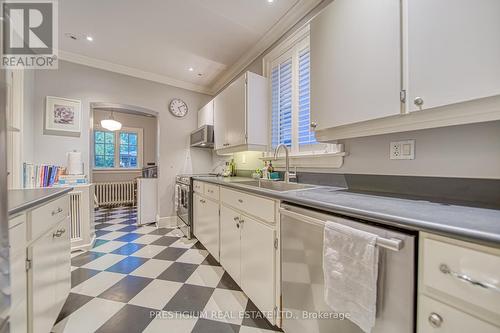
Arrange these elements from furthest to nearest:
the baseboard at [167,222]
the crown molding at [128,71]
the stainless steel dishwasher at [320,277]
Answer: the baseboard at [167,222] → the crown molding at [128,71] → the stainless steel dishwasher at [320,277]

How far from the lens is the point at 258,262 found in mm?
1368

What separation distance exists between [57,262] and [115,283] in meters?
0.67

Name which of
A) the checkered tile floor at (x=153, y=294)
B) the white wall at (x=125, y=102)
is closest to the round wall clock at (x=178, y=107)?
the white wall at (x=125, y=102)

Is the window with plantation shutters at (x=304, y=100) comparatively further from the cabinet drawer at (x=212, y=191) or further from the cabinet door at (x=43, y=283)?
the cabinet door at (x=43, y=283)

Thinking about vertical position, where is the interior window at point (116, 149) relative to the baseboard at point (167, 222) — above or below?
above

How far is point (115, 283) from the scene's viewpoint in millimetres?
1773

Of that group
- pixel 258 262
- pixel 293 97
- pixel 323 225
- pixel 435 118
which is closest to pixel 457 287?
pixel 323 225

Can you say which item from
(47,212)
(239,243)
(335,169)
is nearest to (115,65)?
(47,212)

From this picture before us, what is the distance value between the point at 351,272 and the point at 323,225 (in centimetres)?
21

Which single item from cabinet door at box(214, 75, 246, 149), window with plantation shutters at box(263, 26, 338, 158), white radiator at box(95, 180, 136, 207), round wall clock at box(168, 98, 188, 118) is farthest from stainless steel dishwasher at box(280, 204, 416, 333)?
white radiator at box(95, 180, 136, 207)

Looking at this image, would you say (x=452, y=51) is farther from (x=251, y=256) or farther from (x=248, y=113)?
(x=248, y=113)

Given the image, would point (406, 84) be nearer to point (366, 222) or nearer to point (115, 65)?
point (366, 222)

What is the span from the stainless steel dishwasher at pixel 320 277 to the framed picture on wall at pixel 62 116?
3.15 meters

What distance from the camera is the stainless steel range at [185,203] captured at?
2746 millimetres
